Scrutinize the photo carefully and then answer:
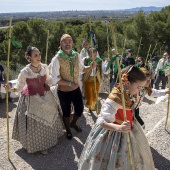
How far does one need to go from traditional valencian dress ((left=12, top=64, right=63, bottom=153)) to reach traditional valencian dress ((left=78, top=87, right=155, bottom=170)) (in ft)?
4.19

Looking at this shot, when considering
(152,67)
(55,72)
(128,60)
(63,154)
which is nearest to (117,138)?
(63,154)

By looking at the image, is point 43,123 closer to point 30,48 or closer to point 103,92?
point 30,48

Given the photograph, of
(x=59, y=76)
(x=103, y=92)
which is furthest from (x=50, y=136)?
(x=103, y=92)

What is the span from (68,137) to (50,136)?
1.23 feet

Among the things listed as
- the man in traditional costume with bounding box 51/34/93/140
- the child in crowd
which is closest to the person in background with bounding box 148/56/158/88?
the man in traditional costume with bounding box 51/34/93/140

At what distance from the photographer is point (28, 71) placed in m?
3.63

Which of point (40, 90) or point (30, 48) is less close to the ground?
point (30, 48)

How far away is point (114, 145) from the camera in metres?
2.42

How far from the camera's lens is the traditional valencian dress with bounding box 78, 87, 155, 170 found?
7.64 feet

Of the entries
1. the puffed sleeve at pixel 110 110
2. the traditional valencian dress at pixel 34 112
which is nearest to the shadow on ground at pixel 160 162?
the puffed sleeve at pixel 110 110

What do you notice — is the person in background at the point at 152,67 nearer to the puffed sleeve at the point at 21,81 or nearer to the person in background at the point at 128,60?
the person in background at the point at 128,60

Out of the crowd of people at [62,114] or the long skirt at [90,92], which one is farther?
the long skirt at [90,92]

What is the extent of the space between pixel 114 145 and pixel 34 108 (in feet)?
5.25

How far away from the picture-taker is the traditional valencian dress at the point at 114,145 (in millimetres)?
2328
